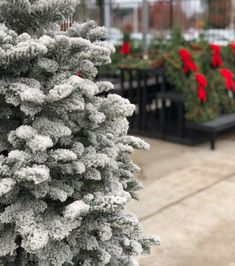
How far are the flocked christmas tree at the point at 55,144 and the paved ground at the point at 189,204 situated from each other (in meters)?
1.40

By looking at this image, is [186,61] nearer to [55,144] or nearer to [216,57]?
[216,57]

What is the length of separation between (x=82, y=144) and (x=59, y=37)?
0.51 m

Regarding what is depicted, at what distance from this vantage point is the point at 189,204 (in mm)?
4605

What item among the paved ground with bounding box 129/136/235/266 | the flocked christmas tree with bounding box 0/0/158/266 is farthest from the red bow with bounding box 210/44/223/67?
the flocked christmas tree with bounding box 0/0/158/266

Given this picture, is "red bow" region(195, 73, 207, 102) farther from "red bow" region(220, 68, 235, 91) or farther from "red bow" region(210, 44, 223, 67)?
"red bow" region(220, 68, 235, 91)

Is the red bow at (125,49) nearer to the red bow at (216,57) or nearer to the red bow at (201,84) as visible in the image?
the red bow at (216,57)

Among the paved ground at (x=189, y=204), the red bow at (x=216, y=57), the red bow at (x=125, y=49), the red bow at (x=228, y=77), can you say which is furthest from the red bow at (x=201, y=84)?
the red bow at (x=125, y=49)

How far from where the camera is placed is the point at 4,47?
2.04 meters

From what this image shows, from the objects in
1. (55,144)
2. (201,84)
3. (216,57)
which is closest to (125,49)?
(216,57)

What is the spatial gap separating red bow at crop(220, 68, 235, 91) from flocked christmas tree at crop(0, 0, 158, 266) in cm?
476

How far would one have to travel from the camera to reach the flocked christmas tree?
1978 millimetres

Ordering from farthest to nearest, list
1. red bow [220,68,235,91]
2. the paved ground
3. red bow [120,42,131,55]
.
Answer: red bow [120,42,131,55] → red bow [220,68,235,91] → the paved ground

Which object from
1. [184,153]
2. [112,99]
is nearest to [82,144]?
[112,99]

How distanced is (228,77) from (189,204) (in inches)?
116
